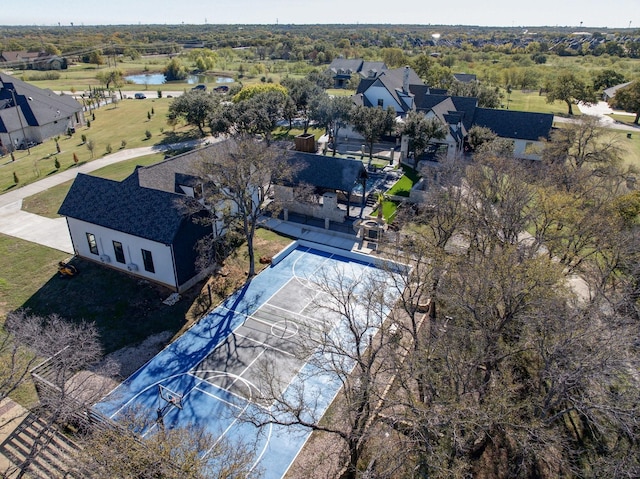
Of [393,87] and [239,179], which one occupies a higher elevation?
[393,87]

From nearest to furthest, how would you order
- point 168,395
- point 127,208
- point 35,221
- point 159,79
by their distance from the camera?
point 168,395, point 127,208, point 35,221, point 159,79

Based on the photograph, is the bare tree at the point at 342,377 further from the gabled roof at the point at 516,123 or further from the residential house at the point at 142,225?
the gabled roof at the point at 516,123

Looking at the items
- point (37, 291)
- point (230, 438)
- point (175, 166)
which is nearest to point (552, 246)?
point (230, 438)

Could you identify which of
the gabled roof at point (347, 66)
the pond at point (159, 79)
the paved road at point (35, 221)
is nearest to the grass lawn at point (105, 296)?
the paved road at point (35, 221)

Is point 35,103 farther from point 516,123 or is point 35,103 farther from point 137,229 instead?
point 516,123

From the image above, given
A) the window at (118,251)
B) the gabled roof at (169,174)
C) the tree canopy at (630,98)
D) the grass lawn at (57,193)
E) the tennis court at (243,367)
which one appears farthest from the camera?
the tree canopy at (630,98)

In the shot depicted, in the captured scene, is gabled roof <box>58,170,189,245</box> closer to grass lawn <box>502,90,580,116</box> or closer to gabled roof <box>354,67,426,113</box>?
gabled roof <box>354,67,426,113</box>

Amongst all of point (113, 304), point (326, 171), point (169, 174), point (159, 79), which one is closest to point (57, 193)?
point (169, 174)
